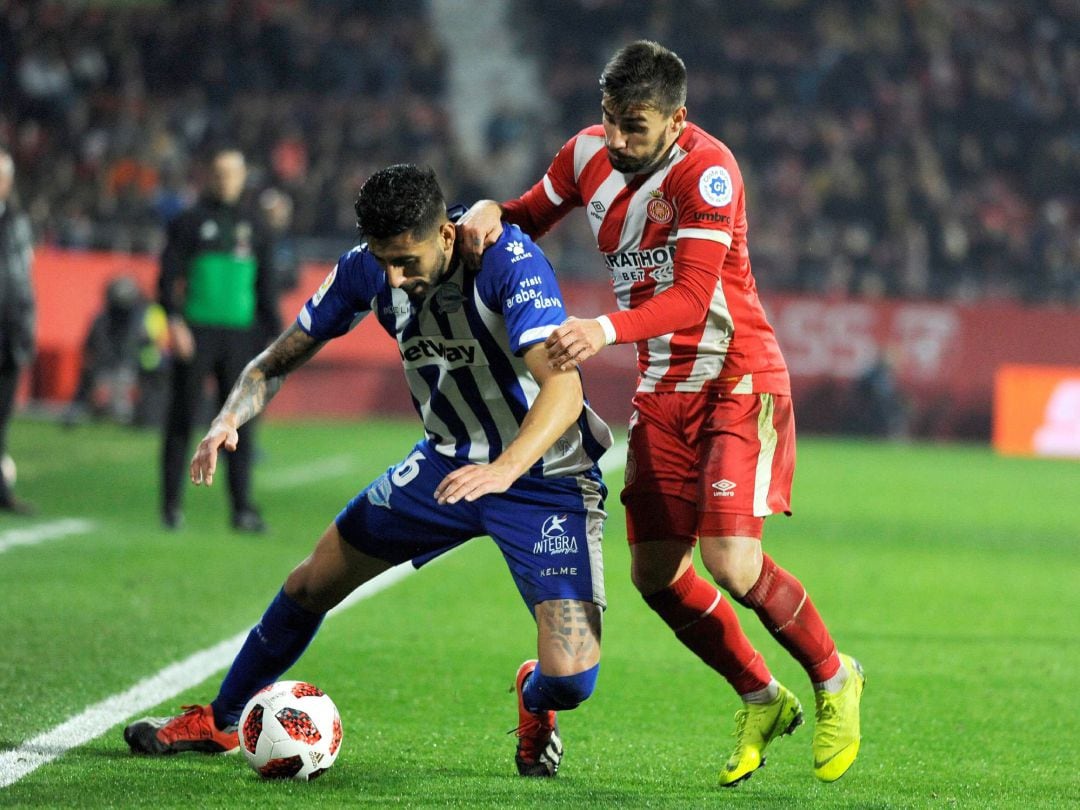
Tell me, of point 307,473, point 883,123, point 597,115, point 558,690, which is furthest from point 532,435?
point 883,123

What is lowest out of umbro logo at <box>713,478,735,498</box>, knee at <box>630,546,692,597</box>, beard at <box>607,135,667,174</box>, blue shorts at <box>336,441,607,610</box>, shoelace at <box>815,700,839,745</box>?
shoelace at <box>815,700,839,745</box>

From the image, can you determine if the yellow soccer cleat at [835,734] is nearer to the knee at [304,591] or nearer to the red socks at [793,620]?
the red socks at [793,620]

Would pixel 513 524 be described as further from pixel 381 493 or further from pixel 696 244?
pixel 696 244

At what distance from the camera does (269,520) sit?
1079cm

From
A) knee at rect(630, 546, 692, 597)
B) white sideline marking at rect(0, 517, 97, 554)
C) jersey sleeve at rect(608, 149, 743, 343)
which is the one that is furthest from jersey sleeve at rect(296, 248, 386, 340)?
white sideline marking at rect(0, 517, 97, 554)

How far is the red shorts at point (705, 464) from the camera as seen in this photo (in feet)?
15.9

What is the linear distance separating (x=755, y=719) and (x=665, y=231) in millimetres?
1423

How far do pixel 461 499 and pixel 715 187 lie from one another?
112 centimetres

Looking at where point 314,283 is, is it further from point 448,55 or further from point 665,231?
point 665,231

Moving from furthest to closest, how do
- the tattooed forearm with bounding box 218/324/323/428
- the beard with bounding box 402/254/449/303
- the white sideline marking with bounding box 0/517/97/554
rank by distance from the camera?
the white sideline marking with bounding box 0/517/97/554, the tattooed forearm with bounding box 218/324/323/428, the beard with bounding box 402/254/449/303

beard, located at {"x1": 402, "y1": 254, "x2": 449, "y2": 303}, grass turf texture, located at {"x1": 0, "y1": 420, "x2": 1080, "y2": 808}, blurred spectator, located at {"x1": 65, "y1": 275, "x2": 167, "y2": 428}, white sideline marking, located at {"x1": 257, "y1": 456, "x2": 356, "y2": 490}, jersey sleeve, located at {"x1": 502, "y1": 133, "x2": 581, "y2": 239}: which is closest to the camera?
beard, located at {"x1": 402, "y1": 254, "x2": 449, "y2": 303}

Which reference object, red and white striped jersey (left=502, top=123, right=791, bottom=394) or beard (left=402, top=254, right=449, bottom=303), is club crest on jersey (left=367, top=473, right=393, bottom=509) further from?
red and white striped jersey (left=502, top=123, right=791, bottom=394)

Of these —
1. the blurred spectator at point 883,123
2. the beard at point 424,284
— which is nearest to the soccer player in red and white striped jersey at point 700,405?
the beard at point 424,284

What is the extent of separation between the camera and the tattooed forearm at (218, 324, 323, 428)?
478 centimetres
